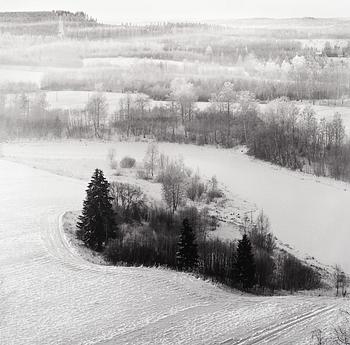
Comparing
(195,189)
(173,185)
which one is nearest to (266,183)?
(195,189)

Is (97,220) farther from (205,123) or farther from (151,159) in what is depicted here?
(205,123)

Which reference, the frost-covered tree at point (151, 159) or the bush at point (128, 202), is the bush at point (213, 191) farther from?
the bush at point (128, 202)

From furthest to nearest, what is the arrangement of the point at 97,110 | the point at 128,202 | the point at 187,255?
the point at 97,110 < the point at 128,202 < the point at 187,255

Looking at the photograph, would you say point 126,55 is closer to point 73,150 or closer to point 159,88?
point 159,88

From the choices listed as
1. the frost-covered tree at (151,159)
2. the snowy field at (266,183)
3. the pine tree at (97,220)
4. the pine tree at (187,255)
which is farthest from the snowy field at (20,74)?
the pine tree at (187,255)

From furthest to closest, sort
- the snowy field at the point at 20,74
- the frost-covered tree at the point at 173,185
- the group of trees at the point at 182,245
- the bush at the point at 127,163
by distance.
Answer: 1. the snowy field at the point at 20,74
2. the bush at the point at 127,163
3. the frost-covered tree at the point at 173,185
4. the group of trees at the point at 182,245

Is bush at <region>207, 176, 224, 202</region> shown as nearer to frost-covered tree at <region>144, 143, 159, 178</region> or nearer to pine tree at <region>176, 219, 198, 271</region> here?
frost-covered tree at <region>144, 143, 159, 178</region>
